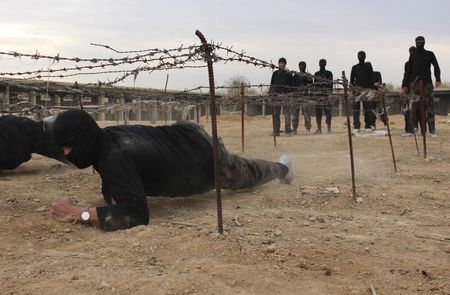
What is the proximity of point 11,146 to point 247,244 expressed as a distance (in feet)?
12.6

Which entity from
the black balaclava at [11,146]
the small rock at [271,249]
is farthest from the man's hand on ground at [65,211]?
the black balaclava at [11,146]

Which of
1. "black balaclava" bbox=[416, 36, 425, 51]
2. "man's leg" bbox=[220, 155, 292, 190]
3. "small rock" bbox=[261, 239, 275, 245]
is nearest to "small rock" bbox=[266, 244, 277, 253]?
"small rock" bbox=[261, 239, 275, 245]

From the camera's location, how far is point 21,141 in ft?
20.3

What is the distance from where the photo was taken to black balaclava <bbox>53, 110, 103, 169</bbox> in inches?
140

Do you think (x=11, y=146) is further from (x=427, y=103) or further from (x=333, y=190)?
(x=427, y=103)

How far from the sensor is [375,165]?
7383mm

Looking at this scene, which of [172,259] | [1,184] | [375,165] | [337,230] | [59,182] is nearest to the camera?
[172,259]

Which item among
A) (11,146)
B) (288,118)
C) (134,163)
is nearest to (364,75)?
(288,118)

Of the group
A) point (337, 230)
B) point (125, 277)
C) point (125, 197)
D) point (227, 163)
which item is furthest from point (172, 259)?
point (227, 163)

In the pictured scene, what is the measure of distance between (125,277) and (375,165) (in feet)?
17.5

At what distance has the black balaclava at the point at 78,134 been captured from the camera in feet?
11.7

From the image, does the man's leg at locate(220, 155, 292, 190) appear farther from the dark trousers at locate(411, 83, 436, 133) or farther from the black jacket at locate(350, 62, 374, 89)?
the black jacket at locate(350, 62, 374, 89)

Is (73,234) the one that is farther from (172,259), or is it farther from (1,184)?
(1,184)

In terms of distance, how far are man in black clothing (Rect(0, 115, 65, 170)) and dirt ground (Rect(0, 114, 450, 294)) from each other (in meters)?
0.53
